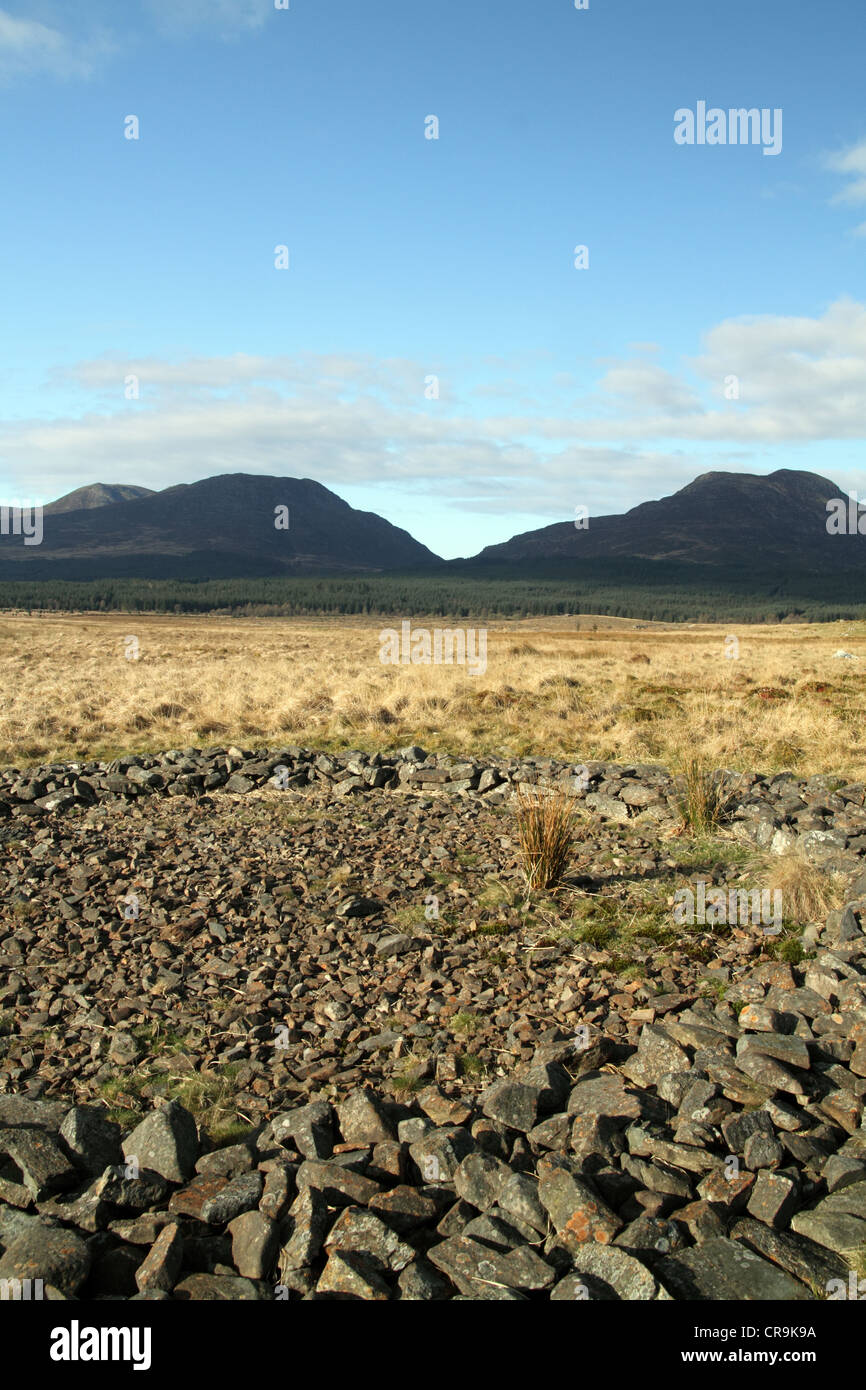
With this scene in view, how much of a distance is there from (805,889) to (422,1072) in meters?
3.94

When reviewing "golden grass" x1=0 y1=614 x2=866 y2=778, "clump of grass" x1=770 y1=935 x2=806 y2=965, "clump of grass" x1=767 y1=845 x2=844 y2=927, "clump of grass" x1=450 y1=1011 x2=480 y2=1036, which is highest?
"golden grass" x1=0 y1=614 x2=866 y2=778

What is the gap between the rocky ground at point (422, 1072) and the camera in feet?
11.7

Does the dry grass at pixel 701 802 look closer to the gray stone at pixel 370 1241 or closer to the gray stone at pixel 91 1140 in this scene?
the gray stone at pixel 370 1241

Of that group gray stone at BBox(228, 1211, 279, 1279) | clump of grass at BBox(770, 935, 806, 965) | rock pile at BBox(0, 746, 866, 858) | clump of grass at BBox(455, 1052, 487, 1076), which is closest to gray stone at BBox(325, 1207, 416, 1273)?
gray stone at BBox(228, 1211, 279, 1279)

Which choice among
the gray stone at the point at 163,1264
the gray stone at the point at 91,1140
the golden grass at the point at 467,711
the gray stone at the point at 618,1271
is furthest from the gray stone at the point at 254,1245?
the golden grass at the point at 467,711

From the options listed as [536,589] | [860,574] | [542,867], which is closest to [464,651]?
[542,867]

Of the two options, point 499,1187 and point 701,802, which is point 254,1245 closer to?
point 499,1187

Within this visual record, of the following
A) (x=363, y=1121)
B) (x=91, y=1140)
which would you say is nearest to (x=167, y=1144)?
(x=91, y=1140)

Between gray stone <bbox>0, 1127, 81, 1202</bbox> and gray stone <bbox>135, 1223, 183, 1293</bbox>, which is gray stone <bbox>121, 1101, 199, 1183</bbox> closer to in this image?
gray stone <bbox>0, 1127, 81, 1202</bbox>

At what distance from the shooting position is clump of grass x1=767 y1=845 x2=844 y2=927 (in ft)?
23.6

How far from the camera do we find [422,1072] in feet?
16.8

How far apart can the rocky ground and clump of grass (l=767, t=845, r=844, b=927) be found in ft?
0.61

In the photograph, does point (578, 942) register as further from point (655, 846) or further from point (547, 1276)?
point (547, 1276)

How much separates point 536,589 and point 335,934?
184798 millimetres
